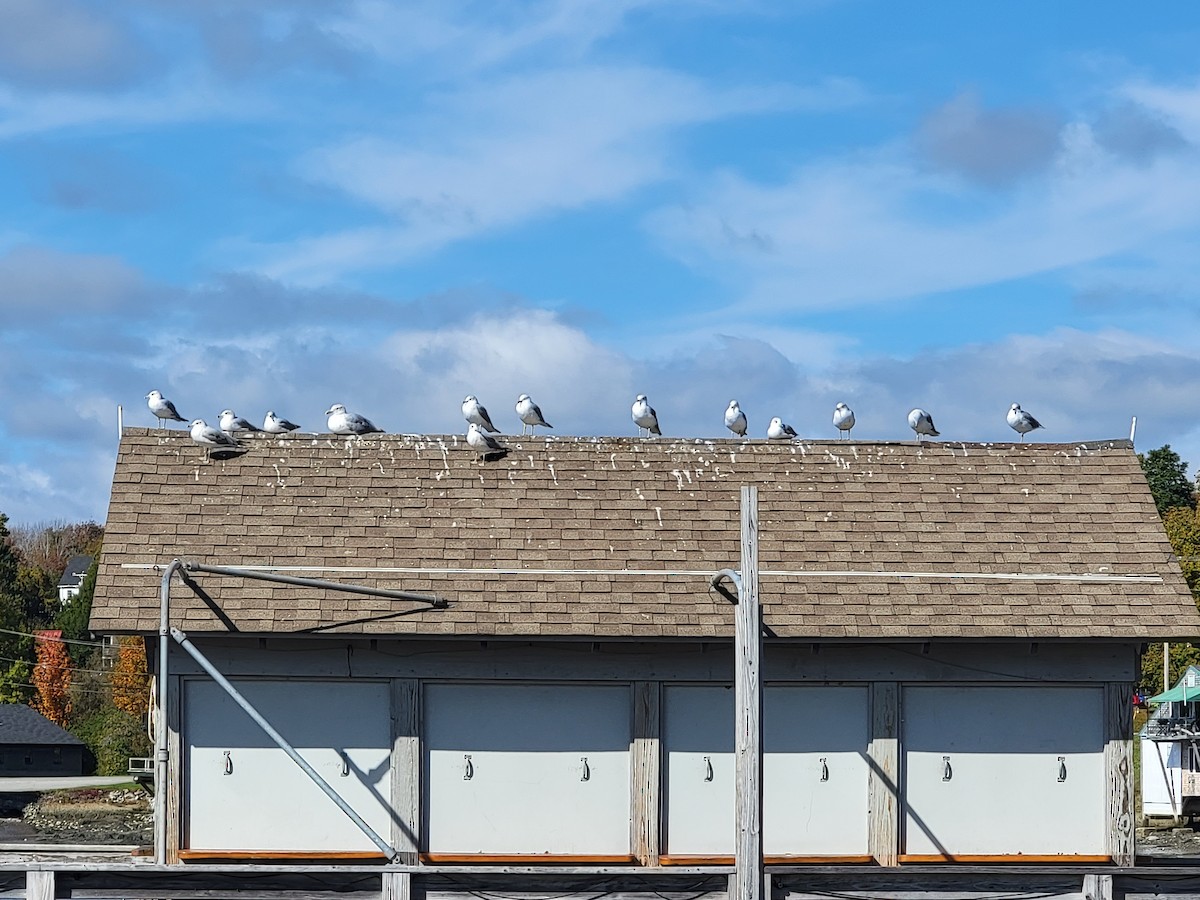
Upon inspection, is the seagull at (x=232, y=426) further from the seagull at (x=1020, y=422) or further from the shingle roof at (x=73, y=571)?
the shingle roof at (x=73, y=571)

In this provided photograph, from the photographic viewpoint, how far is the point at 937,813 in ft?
62.8

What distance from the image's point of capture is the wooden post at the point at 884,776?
749 inches

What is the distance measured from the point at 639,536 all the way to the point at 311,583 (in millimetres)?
3790

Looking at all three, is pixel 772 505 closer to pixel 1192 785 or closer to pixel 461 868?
pixel 461 868

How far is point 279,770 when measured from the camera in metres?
18.7

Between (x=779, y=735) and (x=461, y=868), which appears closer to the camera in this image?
(x=461, y=868)

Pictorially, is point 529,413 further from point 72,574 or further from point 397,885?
point 72,574

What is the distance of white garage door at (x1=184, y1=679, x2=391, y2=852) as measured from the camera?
61.0 ft

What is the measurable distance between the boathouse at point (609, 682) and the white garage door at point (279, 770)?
2 cm

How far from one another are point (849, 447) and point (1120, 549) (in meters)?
3.40

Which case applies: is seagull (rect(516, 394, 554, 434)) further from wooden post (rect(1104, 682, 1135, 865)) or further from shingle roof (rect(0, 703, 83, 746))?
shingle roof (rect(0, 703, 83, 746))

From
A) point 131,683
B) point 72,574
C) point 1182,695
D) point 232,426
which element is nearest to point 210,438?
point 232,426

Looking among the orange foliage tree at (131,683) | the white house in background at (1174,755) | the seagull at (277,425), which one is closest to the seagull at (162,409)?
the seagull at (277,425)

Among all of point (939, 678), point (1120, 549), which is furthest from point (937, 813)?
point (1120, 549)
